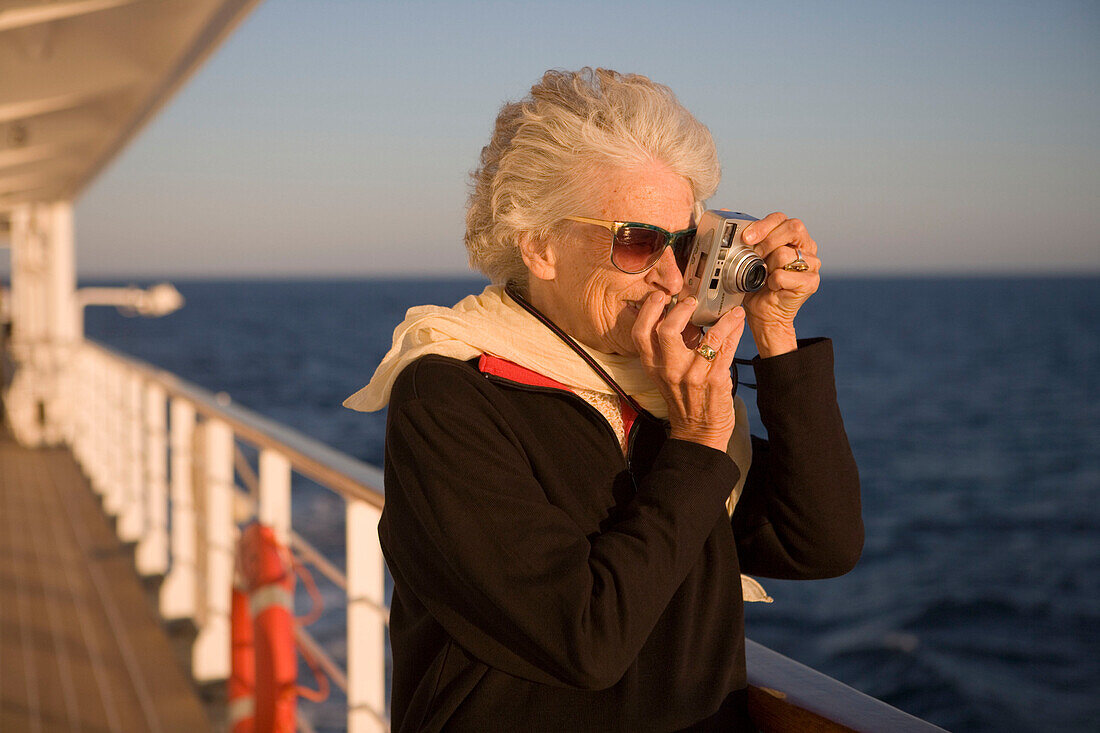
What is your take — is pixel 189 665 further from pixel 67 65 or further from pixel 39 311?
pixel 39 311

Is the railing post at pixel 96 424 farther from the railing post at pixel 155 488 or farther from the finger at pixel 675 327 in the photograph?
the finger at pixel 675 327

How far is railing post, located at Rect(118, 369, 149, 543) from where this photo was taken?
13.2 ft

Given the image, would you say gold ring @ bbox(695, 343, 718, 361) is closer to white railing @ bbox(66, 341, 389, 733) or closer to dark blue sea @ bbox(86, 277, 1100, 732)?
white railing @ bbox(66, 341, 389, 733)

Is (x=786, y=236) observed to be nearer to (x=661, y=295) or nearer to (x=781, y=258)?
(x=781, y=258)

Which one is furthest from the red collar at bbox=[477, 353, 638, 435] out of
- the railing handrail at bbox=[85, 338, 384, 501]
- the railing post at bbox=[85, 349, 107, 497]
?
the railing post at bbox=[85, 349, 107, 497]

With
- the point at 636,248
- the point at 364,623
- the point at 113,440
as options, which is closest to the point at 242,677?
the point at 364,623

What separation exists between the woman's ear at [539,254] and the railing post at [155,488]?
110 inches

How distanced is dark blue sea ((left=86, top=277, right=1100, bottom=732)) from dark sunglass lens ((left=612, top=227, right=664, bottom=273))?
729mm

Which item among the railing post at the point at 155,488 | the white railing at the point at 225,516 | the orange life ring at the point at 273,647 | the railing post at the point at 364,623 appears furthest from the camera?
A: the railing post at the point at 155,488

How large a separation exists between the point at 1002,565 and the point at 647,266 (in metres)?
18.6

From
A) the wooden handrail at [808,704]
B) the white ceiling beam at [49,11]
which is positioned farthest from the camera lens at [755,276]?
the white ceiling beam at [49,11]

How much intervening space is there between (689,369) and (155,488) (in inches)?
128

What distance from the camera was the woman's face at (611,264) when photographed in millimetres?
1020

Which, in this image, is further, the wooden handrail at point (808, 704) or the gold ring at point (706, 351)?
the gold ring at point (706, 351)
